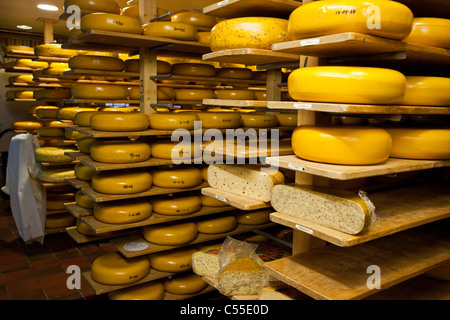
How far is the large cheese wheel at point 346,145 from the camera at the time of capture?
1548mm

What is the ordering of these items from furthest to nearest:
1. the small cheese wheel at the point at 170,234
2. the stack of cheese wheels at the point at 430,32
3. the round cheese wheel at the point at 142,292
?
the small cheese wheel at the point at 170,234 < the round cheese wheel at the point at 142,292 < the stack of cheese wheels at the point at 430,32

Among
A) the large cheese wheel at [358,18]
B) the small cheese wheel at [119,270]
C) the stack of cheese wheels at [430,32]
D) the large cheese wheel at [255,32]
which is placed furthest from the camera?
the small cheese wheel at [119,270]

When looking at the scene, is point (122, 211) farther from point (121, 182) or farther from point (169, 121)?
point (169, 121)

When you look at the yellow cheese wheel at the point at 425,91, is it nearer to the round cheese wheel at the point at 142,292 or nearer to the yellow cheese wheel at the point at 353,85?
the yellow cheese wheel at the point at 353,85

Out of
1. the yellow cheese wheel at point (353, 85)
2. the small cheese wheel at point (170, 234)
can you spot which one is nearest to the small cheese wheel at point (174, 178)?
the small cheese wheel at point (170, 234)

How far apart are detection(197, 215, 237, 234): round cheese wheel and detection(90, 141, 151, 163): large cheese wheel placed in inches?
29.1

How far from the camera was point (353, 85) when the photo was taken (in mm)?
1490

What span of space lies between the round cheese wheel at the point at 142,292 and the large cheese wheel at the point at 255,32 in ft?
6.09

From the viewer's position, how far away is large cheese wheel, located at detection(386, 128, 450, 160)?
1.82 meters

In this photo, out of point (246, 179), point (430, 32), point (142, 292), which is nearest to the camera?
point (430, 32)

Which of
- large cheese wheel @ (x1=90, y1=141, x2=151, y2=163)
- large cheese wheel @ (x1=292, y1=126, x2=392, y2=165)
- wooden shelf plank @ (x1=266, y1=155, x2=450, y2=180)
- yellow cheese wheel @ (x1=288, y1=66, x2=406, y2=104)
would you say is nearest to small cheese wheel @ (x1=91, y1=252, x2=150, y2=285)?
large cheese wheel @ (x1=90, y1=141, x2=151, y2=163)

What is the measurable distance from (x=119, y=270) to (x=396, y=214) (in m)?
1.83

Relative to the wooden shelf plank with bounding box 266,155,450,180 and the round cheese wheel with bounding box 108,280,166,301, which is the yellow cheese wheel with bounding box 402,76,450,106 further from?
the round cheese wheel with bounding box 108,280,166,301

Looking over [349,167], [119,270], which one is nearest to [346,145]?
[349,167]
